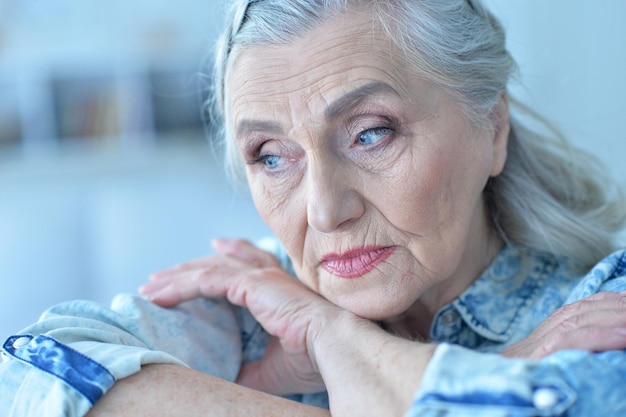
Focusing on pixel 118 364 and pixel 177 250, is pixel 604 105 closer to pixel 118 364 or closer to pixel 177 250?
pixel 177 250

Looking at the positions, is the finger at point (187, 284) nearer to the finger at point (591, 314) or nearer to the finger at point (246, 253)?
the finger at point (246, 253)

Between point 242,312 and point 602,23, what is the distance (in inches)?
126

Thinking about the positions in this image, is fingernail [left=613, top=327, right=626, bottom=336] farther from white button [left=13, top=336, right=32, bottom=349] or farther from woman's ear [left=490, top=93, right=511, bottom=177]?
white button [left=13, top=336, right=32, bottom=349]

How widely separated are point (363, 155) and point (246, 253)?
1.61ft

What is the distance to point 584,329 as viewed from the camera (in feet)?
3.35

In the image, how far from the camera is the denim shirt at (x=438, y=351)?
0.87 metres

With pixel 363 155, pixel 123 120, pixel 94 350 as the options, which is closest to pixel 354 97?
pixel 363 155

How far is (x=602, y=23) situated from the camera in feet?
13.0

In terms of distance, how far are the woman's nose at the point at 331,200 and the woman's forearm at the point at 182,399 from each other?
32cm

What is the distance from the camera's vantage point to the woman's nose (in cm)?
125

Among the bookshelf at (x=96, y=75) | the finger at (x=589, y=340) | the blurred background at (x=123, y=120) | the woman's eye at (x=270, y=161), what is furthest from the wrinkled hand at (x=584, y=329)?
the bookshelf at (x=96, y=75)

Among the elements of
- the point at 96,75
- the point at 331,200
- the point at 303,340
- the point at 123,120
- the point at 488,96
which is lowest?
the point at 123,120

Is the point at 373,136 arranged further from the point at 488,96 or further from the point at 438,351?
the point at 438,351

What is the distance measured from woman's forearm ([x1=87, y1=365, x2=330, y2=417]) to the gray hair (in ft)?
2.01
